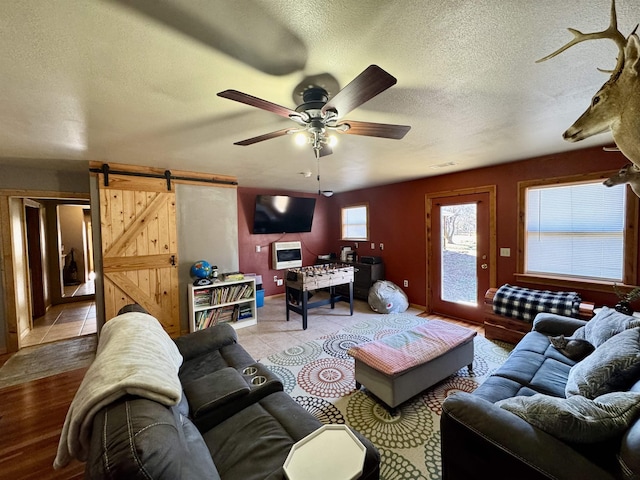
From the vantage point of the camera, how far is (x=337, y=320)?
442 cm

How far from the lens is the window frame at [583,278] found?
2.83 meters

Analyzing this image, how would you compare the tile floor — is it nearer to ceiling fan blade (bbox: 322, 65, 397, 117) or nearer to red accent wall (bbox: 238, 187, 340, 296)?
red accent wall (bbox: 238, 187, 340, 296)

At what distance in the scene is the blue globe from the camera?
154 inches

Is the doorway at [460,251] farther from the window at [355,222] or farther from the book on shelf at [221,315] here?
the book on shelf at [221,315]

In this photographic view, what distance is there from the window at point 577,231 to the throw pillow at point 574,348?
149cm

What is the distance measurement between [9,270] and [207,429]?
4.03 meters

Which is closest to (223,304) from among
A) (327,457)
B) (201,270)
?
(201,270)

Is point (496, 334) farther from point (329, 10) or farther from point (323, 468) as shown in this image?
point (329, 10)

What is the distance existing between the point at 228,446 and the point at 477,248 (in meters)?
4.14

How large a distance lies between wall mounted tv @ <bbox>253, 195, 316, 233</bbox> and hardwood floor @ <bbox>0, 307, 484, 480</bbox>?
352 cm

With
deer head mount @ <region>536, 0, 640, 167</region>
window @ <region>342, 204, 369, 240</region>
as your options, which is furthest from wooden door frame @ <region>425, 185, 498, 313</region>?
deer head mount @ <region>536, 0, 640, 167</region>

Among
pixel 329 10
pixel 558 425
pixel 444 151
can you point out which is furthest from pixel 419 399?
pixel 329 10

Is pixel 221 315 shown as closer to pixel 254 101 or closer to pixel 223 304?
pixel 223 304

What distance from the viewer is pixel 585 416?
1107 mm
